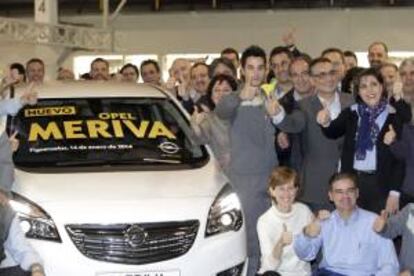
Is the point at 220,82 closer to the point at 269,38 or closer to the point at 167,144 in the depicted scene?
the point at 167,144

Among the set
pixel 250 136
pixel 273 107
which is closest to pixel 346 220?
pixel 273 107

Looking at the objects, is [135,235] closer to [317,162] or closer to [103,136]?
[103,136]

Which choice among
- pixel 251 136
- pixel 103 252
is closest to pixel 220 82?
pixel 251 136

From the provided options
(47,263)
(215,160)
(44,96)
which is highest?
(44,96)

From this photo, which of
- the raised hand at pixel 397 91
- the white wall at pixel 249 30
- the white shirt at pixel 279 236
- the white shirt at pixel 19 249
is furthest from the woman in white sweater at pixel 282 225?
the white wall at pixel 249 30

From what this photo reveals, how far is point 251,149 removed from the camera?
5910mm

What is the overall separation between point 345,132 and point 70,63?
1312cm

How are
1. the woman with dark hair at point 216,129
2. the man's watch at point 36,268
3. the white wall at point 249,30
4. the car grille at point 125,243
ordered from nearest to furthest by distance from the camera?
the man's watch at point 36,268, the car grille at point 125,243, the woman with dark hair at point 216,129, the white wall at point 249,30

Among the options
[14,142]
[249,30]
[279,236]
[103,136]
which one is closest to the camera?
[279,236]

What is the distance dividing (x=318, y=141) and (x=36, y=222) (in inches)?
87.0

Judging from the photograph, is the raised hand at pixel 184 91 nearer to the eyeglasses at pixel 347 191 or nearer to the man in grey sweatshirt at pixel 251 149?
the man in grey sweatshirt at pixel 251 149

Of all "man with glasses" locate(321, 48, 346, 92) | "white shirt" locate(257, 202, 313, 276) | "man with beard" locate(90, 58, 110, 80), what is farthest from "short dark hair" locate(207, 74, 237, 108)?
"man with beard" locate(90, 58, 110, 80)

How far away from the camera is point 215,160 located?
19.5 feet

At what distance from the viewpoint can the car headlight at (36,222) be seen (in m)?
4.96
